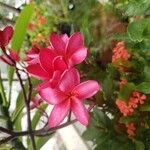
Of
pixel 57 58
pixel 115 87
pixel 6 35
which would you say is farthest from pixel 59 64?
pixel 115 87

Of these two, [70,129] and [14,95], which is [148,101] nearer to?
[70,129]

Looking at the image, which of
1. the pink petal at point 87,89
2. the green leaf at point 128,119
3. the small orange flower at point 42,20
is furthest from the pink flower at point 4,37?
the small orange flower at point 42,20

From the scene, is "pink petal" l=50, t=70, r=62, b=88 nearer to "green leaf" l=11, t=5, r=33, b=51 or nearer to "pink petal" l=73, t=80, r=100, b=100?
"pink petal" l=73, t=80, r=100, b=100

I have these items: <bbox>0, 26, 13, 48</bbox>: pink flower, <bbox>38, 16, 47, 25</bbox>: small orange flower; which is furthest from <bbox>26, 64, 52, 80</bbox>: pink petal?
<bbox>38, 16, 47, 25</bbox>: small orange flower

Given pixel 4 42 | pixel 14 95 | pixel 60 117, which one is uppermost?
pixel 4 42

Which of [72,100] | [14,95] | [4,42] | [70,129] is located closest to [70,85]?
[72,100]
